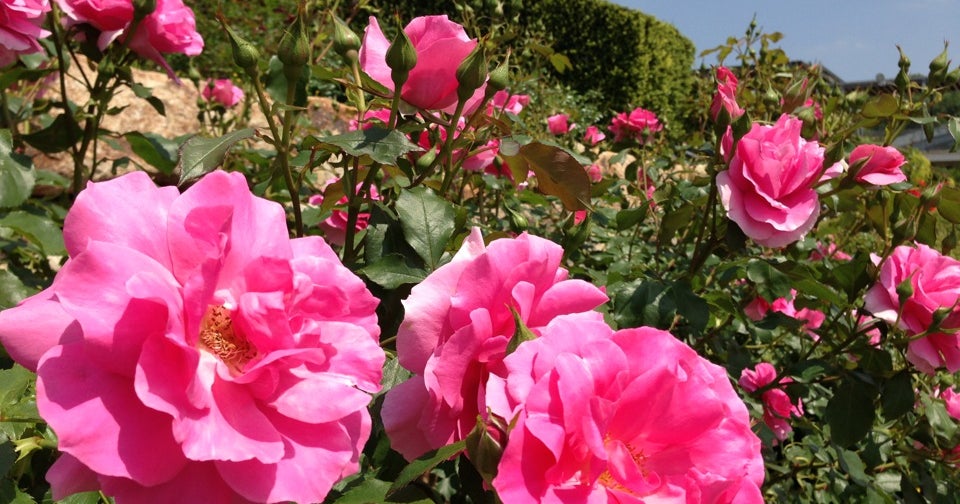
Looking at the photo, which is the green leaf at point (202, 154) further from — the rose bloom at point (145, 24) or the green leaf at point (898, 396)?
the green leaf at point (898, 396)

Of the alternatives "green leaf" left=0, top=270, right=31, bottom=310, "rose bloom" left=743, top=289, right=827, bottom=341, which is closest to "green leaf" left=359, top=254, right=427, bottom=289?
"green leaf" left=0, top=270, right=31, bottom=310

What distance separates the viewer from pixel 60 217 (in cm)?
163

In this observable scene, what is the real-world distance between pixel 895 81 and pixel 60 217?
196 cm

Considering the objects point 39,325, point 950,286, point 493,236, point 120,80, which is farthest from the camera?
point 120,80

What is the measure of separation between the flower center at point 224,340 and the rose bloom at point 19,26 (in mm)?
864

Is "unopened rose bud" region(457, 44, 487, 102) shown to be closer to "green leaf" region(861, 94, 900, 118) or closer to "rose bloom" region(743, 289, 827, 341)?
"green leaf" region(861, 94, 900, 118)

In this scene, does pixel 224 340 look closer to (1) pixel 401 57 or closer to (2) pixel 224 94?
(1) pixel 401 57

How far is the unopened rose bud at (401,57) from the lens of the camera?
28.2 inches

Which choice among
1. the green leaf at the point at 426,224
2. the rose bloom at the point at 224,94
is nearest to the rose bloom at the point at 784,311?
the green leaf at the point at 426,224

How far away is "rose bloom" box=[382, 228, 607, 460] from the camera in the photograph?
0.53m

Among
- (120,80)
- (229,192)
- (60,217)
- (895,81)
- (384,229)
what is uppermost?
(895,81)

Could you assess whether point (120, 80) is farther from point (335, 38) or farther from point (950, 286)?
point (950, 286)

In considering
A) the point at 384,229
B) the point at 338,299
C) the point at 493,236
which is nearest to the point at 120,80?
the point at 384,229

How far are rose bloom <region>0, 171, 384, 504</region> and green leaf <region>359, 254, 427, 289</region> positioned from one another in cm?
16
